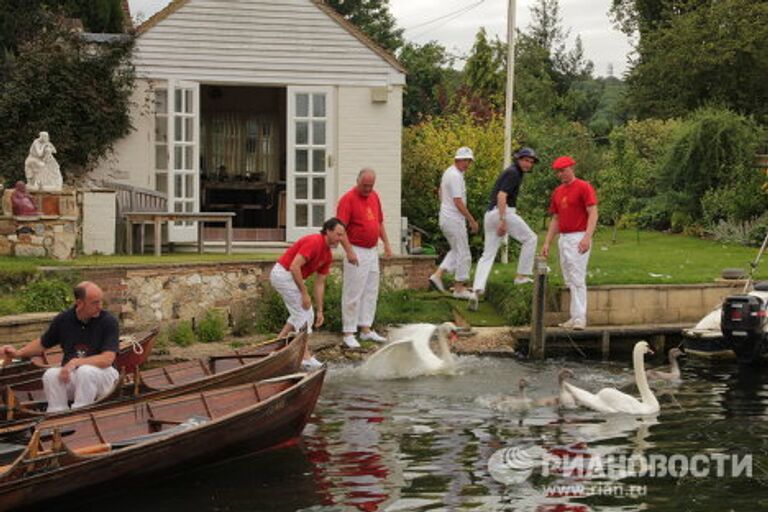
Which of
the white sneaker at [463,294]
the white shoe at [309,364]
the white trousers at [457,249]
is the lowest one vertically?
the white shoe at [309,364]

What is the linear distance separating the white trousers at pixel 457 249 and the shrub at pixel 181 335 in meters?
3.76

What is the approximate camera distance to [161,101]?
865 inches

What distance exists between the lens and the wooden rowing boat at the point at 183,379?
1142 cm

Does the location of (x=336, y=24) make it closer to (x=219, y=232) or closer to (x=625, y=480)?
(x=219, y=232)

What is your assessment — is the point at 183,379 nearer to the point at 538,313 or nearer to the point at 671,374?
the point at 538,313

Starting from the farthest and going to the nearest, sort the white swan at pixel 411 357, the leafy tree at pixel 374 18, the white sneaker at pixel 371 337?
the leafy tree at pixel 374 18, the white sneaker at pixel 371 337, the white swan at pixel 411 357

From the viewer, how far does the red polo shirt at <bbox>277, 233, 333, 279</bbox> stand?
1519 centimetres

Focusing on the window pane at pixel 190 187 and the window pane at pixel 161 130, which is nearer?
the window pane at pixel 161 130

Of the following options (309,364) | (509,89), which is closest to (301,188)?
(509,89)

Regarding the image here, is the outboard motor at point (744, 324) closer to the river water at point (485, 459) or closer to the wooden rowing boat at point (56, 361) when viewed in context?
the river water at point (485, 459)

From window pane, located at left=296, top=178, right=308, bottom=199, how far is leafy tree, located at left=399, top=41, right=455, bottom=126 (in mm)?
15628

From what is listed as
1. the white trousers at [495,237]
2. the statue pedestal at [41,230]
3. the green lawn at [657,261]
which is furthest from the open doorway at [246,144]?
the white trousers at [495,237]

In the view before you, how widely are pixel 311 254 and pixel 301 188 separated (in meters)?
7.38

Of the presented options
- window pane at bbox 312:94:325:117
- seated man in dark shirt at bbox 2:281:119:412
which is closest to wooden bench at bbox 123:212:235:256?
window pane at bbox 312:94:325:117
